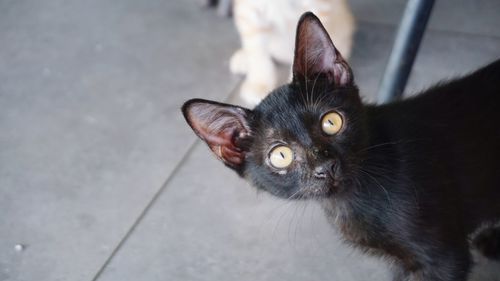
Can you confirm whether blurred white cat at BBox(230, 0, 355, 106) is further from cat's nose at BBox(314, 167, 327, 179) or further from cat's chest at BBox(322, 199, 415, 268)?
cat's nose at BBox(314, 167, 327, 179)

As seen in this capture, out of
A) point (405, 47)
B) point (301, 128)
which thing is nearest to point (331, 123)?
point (301, 128)

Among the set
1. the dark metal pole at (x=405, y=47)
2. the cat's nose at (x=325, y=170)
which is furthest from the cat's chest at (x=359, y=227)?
the dark metal pole at (x=405, y=47)

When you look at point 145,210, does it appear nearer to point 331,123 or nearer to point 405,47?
point 331,123

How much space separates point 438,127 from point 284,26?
0.88 meters

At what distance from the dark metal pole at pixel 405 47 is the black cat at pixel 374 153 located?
42 cm

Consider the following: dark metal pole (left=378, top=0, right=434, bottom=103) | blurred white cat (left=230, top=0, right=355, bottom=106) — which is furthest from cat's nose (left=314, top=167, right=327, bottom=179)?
blurred white cat (left=230, top=0, right=355, bottom=106)

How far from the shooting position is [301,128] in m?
1.05

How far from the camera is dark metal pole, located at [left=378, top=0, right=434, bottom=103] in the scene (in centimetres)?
159

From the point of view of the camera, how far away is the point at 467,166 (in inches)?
46.1

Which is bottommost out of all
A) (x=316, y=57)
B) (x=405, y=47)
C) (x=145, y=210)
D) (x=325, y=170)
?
(x=145, y=210)

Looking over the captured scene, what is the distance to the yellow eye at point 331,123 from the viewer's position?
1066mm

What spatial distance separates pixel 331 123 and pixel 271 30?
0.98 m

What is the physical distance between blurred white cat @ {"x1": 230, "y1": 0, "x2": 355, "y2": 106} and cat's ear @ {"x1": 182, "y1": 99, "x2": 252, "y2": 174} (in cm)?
74

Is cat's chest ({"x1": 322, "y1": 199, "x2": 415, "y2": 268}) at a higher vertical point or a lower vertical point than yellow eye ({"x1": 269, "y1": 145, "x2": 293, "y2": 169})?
lower
